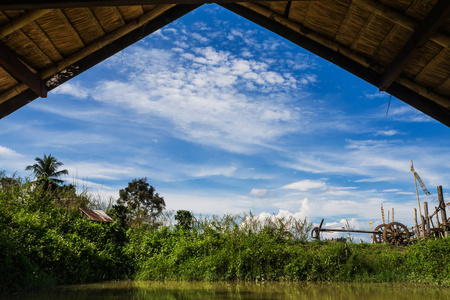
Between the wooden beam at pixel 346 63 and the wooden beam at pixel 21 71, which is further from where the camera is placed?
the wooden beam at pixel 346 63

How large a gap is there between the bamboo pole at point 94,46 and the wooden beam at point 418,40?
334 centimetres

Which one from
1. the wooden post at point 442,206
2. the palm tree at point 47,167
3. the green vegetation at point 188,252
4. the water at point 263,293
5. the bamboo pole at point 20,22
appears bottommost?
the water at point 263,293

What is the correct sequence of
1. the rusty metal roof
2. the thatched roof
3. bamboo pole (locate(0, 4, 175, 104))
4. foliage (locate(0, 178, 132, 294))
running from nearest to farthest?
the thatched roof, bamboo pole (locate(0, 4, 175, 104)), foliage (locate(0, 178, 132, 294)), the rusty metal roof

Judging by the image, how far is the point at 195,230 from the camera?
10.7m

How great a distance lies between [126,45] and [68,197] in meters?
8.88

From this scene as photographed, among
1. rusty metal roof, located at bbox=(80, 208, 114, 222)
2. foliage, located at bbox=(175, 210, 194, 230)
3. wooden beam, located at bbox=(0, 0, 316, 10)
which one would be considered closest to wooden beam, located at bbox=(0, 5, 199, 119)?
wooden beam, located at bbox=(0, 0, 316, 10)

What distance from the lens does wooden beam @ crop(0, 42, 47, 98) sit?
4262mm

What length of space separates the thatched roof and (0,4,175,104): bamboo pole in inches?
0.5

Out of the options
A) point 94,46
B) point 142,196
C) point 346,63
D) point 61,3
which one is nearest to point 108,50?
point 94,46

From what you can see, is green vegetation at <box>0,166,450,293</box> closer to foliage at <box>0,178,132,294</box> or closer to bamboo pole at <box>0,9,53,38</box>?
foliage at <box>0,178,132,294</box>

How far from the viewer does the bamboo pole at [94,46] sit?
4868 mm

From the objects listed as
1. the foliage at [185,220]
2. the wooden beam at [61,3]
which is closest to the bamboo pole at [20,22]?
the wooden beam at [61,3]

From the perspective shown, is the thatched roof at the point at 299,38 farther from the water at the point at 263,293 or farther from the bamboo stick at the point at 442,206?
the bamboo stick at the point at 442,206

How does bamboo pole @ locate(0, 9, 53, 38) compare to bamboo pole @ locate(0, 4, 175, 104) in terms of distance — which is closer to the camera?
bamboo pole @ locate(0, 9, 53, 38)
